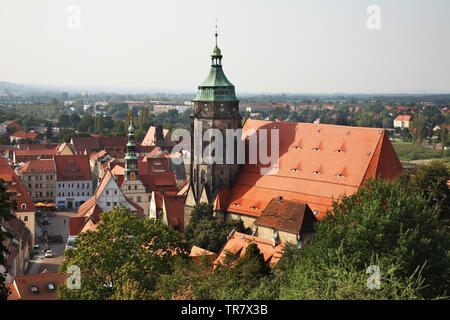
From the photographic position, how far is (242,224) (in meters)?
44.8

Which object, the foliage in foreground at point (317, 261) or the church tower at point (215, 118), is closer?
the foliage in foreground at point (317, 261)

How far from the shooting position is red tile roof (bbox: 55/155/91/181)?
85.4m

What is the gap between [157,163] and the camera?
83812 millimetres

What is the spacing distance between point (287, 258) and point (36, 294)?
15970mm

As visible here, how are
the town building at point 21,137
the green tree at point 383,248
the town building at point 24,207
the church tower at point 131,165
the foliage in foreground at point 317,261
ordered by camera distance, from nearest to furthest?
the foliage in foreground at point 317,261 → the green tree at point 383,248 → the town building at point 24,207 → the church tower at point 131,165 → the town building at point 21,137

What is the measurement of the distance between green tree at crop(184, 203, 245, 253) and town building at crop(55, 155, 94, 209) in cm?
4366

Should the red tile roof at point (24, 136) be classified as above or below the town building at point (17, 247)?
above

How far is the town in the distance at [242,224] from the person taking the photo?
23.7m

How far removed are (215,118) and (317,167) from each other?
9.59 m

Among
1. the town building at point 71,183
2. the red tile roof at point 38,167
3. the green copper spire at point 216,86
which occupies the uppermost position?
the green copper spire at point 216,86

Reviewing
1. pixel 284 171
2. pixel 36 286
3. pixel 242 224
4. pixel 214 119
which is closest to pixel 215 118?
pixel 214 119

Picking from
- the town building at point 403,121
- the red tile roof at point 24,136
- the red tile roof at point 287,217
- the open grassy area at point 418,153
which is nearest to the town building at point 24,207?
the red tile roof at point 287,217

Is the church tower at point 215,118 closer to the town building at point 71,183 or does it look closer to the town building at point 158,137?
the town building at point 71,183
